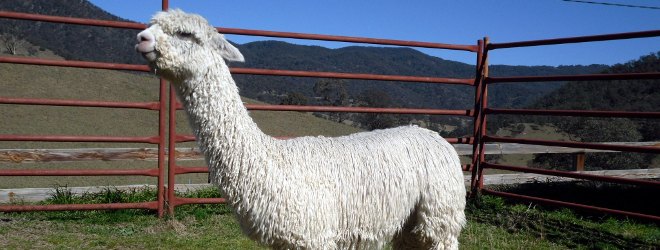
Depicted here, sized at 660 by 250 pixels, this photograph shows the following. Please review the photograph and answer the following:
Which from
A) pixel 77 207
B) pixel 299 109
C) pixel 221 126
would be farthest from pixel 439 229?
pixel 77 207

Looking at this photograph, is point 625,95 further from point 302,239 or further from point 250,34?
point 302,239

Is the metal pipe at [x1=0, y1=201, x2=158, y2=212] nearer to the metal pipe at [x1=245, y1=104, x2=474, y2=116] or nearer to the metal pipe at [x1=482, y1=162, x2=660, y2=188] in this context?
the metal pipe at [x1=245, y1=104, x2=474, y2=116]

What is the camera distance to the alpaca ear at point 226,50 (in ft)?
8.42

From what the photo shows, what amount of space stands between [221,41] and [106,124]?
20.0 m

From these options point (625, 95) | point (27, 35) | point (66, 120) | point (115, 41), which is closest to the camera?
point (625, 95)

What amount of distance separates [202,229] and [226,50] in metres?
2.90

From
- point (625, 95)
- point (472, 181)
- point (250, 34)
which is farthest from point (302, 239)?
point (625, 95)

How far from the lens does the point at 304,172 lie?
276 centimetres

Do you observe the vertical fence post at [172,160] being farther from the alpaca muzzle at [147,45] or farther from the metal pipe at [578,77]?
the metal pipe at [578,77]

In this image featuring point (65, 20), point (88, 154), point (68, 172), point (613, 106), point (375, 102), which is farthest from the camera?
point (613, 106)

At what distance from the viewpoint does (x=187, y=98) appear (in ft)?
8.33

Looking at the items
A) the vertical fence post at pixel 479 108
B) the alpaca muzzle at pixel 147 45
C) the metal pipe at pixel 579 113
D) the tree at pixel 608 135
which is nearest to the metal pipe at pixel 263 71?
the vertical fence post at pixel 479 108

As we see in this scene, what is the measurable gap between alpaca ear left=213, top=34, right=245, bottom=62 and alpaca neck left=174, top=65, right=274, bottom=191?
0.06 meters

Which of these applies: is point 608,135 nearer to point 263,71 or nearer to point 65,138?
point 263,71
